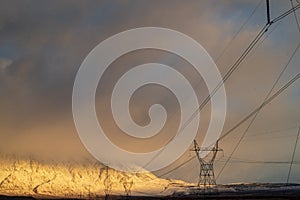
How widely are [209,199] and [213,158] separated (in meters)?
14.9

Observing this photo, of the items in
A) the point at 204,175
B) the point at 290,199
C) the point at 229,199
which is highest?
the point at 204,175

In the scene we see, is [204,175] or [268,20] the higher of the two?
[204,175]

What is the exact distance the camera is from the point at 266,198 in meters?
104

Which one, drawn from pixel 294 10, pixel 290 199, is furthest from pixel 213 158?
pixel 294 10

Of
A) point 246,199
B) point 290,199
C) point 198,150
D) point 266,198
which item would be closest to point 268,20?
point 290,199

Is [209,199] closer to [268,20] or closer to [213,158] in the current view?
[213,158]

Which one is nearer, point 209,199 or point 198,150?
point 209,199

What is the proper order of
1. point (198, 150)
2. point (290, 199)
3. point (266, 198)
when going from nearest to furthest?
point (290, 199), point (266, 198), point (198, 150)

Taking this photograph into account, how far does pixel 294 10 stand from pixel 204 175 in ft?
303

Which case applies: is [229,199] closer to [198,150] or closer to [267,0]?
[198,150]

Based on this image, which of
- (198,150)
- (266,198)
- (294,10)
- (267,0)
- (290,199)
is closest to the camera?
(267,0)

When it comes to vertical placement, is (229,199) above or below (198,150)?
below

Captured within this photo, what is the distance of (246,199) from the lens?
112 meters

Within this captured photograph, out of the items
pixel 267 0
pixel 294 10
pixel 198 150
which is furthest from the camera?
pixel 198 150
